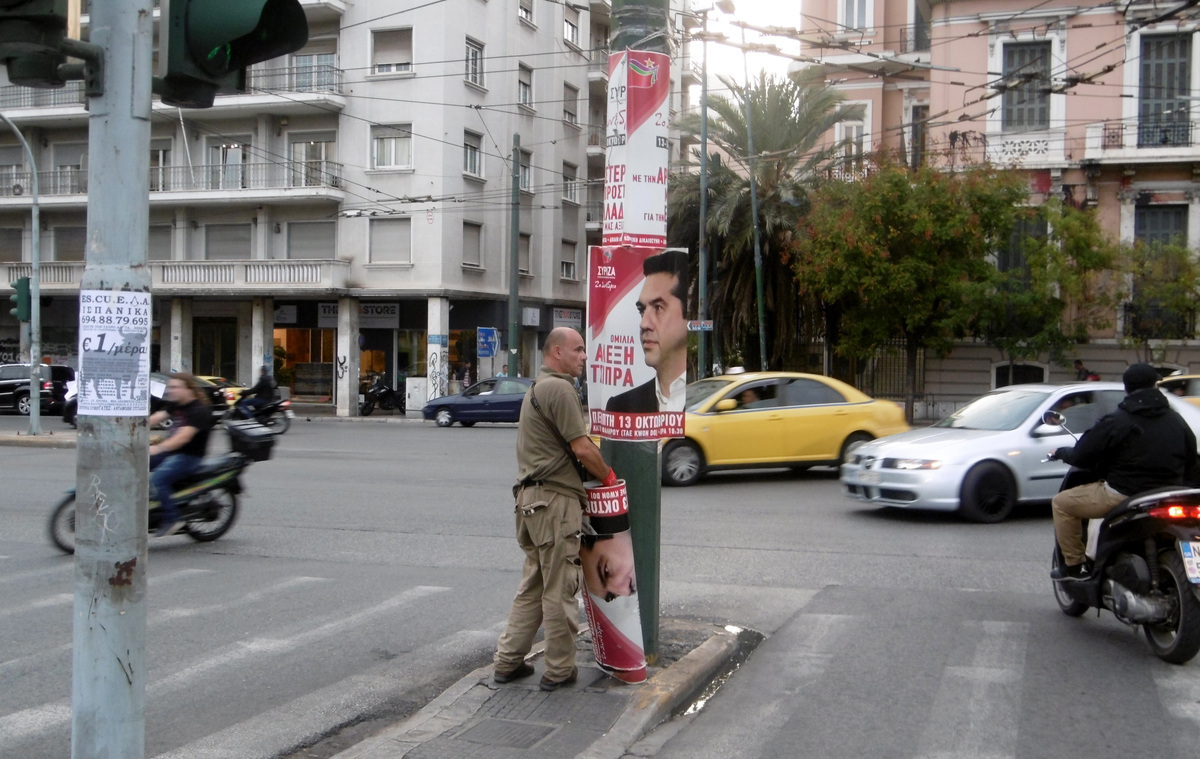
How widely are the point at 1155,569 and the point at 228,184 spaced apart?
1406 inches

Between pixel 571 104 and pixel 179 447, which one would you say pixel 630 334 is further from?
pixel 571 104

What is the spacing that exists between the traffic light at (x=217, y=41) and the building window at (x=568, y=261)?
38047 mm

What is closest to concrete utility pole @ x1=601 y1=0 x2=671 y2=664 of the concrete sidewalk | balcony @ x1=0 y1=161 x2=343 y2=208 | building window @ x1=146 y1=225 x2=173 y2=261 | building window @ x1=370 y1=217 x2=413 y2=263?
the concrete sidewalk

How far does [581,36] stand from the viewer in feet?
141

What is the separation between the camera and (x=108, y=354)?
3453 millimetres

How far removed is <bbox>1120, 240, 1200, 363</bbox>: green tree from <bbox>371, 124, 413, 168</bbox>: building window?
21.5 metres

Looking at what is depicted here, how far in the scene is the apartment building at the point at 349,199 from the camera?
116 ft

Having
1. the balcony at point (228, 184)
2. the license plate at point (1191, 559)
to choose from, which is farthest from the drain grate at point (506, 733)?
the balcony at point (228, 184)

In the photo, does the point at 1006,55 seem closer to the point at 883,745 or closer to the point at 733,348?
the point at 733,348

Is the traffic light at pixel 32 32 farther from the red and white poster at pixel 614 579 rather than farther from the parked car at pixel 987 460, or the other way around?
the parked car at pixel 987 460

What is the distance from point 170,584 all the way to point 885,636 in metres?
5.56

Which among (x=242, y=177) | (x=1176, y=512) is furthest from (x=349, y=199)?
(x=1176, y=512)

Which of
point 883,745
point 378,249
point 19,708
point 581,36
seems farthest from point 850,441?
point 581,36

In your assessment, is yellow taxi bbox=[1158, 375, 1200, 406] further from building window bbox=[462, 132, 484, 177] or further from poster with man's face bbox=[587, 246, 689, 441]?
building window bbox=[462, 132, 484, 177]
